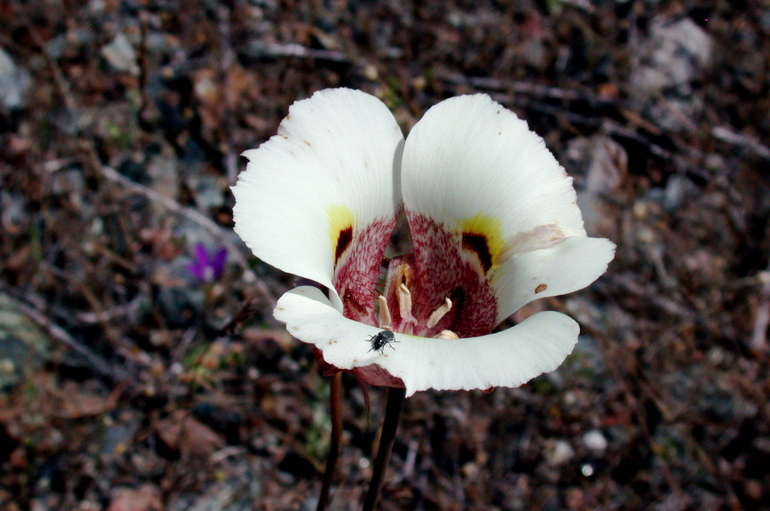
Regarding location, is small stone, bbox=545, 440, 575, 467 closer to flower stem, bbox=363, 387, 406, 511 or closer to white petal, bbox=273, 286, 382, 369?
flower stem, bbox=363, 387, 406, 511

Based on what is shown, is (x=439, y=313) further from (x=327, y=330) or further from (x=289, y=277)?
(x=289, y=277)

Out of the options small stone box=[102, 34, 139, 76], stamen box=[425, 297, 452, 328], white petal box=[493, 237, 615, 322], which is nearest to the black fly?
white petal box=[493, 237, 615, 322]

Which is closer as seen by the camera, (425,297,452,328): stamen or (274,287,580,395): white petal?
(274,287,580,395): white petal

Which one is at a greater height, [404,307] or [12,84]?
[12,84]

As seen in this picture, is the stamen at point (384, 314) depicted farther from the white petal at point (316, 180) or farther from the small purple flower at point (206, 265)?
the small purple flower at point (206, 265)

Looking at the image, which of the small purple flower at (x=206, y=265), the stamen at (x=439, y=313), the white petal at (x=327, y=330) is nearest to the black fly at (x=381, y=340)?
the white petal at (x=327, y=330)

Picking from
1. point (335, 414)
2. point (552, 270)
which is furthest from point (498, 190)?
point (335, 414)

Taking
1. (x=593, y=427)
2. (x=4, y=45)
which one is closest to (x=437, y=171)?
(x=593, y=427)

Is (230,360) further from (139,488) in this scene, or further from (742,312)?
(742,312)
